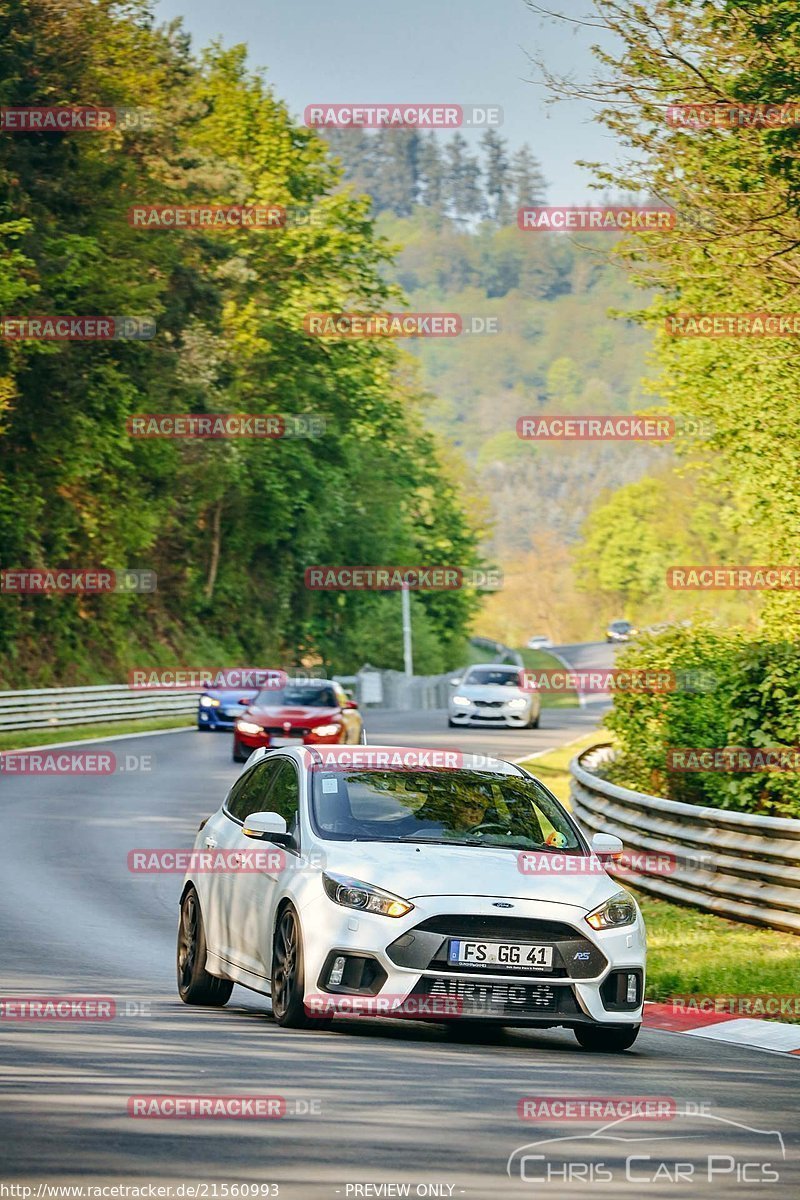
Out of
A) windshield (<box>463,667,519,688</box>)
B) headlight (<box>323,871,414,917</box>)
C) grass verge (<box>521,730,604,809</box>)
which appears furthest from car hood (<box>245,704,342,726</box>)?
headlight (<box>323,871,414,917</box>)

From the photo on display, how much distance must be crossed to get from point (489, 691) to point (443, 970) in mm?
37183

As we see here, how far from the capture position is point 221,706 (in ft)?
140

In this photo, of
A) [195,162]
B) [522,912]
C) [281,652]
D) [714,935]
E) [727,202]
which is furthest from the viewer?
[281,652]

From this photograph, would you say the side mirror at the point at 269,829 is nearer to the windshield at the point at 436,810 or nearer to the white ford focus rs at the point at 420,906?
the white ford focus rs at the point at 420,906

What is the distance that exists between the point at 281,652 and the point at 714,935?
193 feet

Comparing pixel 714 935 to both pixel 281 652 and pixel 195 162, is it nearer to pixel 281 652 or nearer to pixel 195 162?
pixel 195 162

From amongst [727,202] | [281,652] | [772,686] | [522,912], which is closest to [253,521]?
[281,652]

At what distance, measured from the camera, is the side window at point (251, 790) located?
37.6ft

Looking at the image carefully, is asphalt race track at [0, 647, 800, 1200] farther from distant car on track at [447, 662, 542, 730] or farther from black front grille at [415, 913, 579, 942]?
distant car on track at [447, 662, 542, 730]

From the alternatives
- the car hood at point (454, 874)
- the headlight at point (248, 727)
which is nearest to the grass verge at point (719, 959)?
the car hood at point (454, 874)

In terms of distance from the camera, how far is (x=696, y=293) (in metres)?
34.6

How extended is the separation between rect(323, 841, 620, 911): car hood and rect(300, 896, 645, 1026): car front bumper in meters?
0.08

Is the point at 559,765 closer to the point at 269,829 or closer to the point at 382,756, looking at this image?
the point at 382,756

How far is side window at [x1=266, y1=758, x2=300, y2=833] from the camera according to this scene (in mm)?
10719
